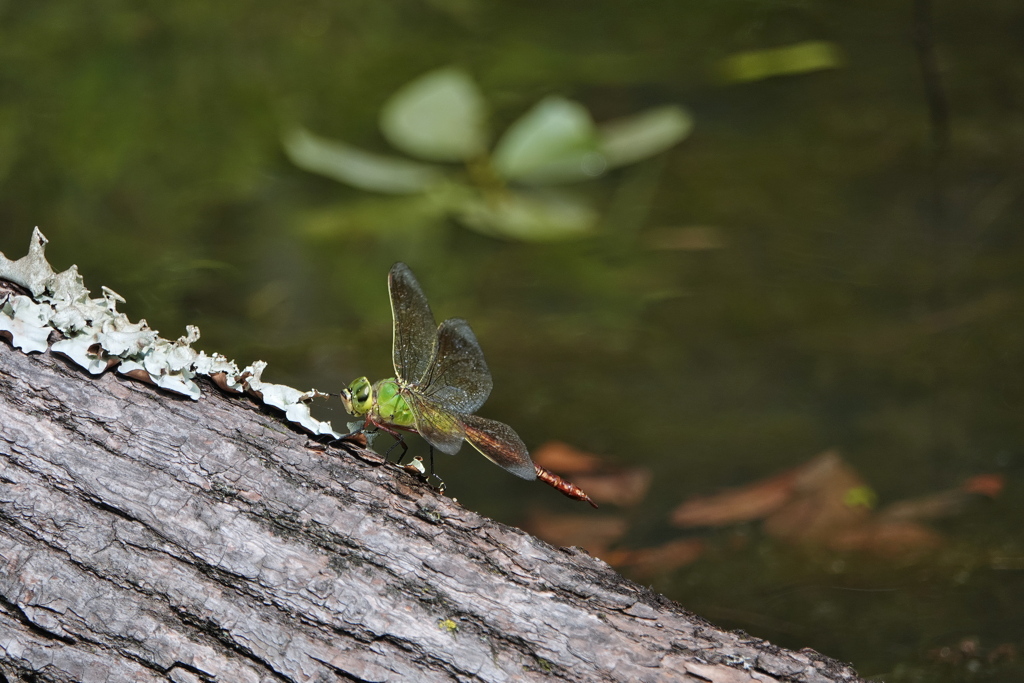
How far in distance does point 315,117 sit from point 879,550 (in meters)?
2.69

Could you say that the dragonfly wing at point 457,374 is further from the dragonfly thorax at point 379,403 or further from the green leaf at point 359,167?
the green leaf at point 359,167

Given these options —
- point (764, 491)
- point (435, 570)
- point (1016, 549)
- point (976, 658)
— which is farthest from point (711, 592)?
point (435, 570)

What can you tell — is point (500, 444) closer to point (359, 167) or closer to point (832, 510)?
point (832, 510)

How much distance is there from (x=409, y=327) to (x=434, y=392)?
0.14m

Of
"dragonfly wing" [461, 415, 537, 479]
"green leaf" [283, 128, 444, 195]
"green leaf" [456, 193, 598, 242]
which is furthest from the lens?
"green leaf" [283, 128, 444, 195]

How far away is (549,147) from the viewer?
128 inches

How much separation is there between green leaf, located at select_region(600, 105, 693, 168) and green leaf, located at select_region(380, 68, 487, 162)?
510 mm

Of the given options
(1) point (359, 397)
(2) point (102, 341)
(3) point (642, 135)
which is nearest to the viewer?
(2) point (102, 341)

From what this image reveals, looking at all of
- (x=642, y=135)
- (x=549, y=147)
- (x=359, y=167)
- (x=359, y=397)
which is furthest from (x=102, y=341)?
(x=642, y=135)

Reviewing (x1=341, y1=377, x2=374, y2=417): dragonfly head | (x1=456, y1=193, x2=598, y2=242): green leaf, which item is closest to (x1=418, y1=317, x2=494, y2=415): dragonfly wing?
(x1=341, y1=377, x2=374, y2=417): dragonfly head

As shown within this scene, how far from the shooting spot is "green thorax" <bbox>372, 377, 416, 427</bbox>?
1.50 m

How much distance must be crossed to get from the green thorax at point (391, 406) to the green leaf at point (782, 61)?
2699 mm

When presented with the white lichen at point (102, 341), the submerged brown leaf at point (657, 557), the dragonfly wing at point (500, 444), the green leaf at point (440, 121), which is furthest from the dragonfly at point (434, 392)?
the green leaf at point (440, 121)

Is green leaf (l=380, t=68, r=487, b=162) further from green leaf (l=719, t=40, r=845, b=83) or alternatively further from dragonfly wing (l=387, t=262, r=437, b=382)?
dragonfly wing (l=387, t=262, r=437, b=382)
